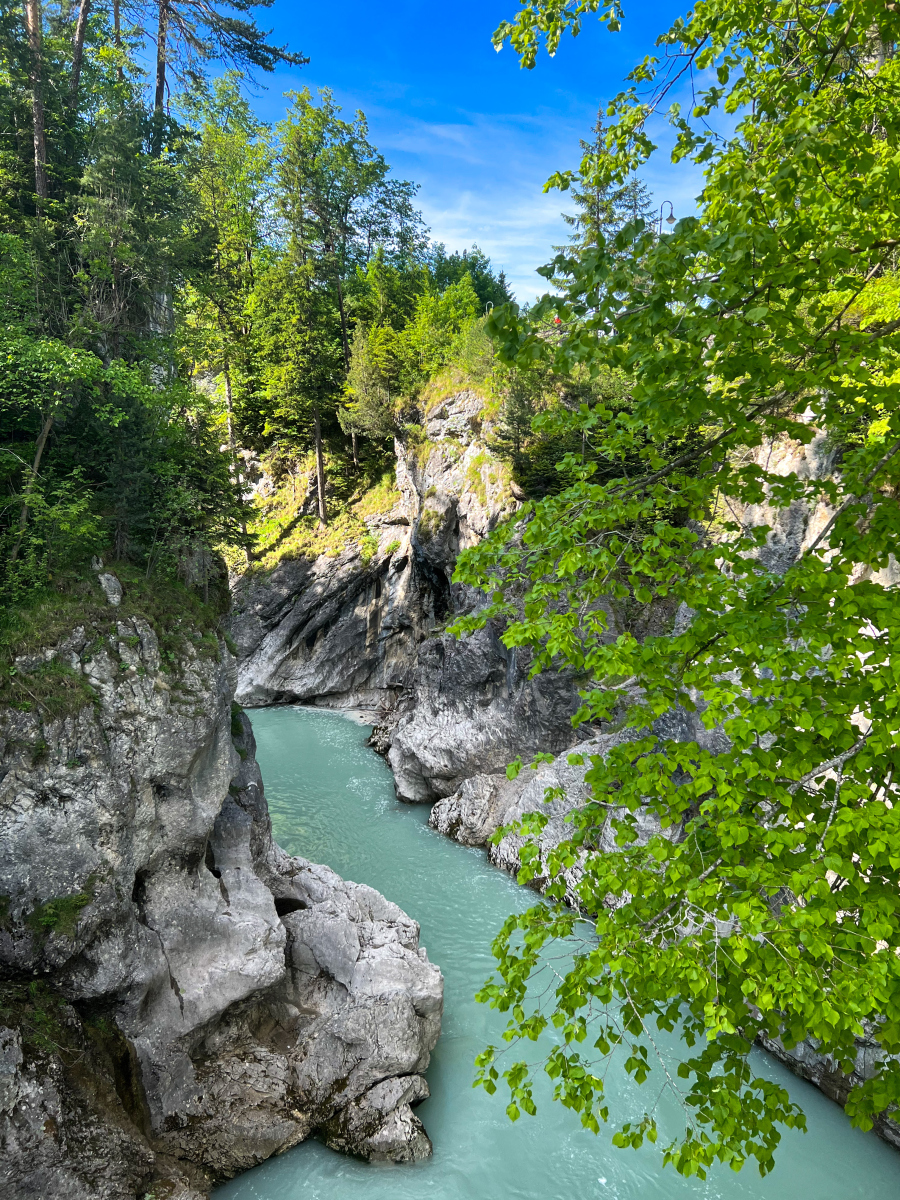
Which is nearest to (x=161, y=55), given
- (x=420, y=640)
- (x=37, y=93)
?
(x=37, y=93)

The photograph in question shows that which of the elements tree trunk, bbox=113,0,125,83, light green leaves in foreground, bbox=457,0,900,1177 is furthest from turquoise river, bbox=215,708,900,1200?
tree trunk, bbox=113,0,125,83

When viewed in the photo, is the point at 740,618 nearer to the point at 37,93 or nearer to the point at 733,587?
the point at 733,587

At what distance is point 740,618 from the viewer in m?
3.43

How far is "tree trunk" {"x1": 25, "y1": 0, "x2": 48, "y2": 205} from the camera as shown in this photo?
10.2 meters

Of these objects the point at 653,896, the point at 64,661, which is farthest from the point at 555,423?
the point at 64,661

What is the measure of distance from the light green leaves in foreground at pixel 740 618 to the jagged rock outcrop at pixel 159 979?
544cm

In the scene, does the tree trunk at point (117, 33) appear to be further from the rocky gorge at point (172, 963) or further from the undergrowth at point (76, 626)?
the rocky gorge at point (172, 963)

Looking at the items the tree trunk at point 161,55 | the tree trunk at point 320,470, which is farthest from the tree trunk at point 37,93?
the tree trunk at point 320,470

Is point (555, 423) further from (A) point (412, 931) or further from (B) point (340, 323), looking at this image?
(B) point (340, 323)

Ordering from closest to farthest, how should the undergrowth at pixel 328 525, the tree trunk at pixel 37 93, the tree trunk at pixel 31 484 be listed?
1. the tree trunk at pixel 31 484
2. the tree trunk at pixel 37 93
3. the undergrowth at pixel 328 525

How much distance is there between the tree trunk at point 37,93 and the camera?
33.3 feet

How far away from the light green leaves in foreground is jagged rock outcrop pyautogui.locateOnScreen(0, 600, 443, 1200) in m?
5.44

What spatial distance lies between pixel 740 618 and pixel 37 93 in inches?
540

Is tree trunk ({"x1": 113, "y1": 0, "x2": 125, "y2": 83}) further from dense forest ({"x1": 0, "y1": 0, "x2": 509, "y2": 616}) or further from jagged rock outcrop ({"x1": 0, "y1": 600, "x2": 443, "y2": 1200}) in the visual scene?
jagged rock outcrop ({"x1": 0, "y1": 600, "x2": 443, "y2": 1200})
